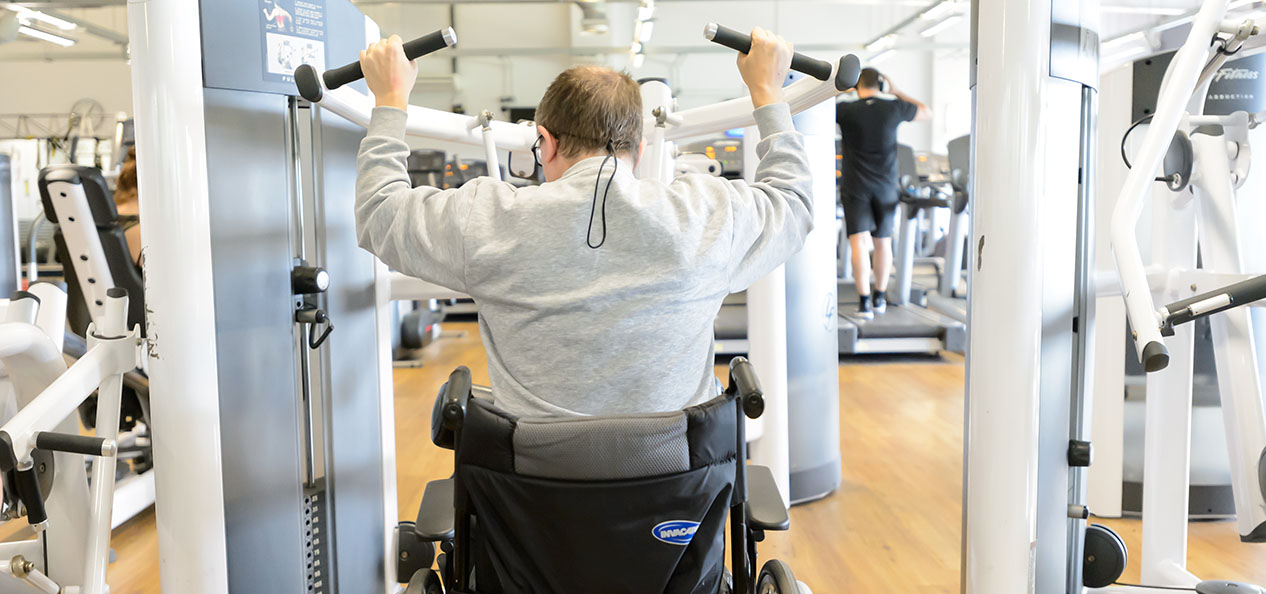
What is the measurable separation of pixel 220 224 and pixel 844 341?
472 centimetres

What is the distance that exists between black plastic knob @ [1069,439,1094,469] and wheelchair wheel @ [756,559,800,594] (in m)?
0.73

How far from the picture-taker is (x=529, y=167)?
2275mm

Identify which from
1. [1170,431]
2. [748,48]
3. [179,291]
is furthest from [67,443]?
[1170,431]

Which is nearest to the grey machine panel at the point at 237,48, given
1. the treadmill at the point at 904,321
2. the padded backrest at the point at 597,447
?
the padded backrest at the point at 597,447

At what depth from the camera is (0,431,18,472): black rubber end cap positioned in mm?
1505

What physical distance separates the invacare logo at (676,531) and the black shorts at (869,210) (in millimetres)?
A: 5090

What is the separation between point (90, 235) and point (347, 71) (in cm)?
198

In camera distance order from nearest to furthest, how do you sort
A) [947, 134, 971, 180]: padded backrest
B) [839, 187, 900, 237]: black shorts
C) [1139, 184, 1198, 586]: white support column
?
[1139, 184, 1198, 586]: white support column → [839, 187, 900, 237]: black shorts → [947, 134, 971, 180]: padded backrest

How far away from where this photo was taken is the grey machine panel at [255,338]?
1.63 meters

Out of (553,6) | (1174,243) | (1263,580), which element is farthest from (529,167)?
(553,6)

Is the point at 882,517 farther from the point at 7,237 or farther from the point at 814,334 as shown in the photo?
Answer: the point at 7,237

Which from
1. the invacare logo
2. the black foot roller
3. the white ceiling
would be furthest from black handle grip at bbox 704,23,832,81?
the white ceiling

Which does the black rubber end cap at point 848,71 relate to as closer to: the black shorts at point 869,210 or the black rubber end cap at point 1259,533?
the black rubber end cap at point 1259,533

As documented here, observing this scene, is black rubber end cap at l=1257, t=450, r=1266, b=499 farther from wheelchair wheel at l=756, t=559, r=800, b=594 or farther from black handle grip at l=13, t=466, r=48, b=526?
black handle grip at l=13, t=466, r=48, b=526
